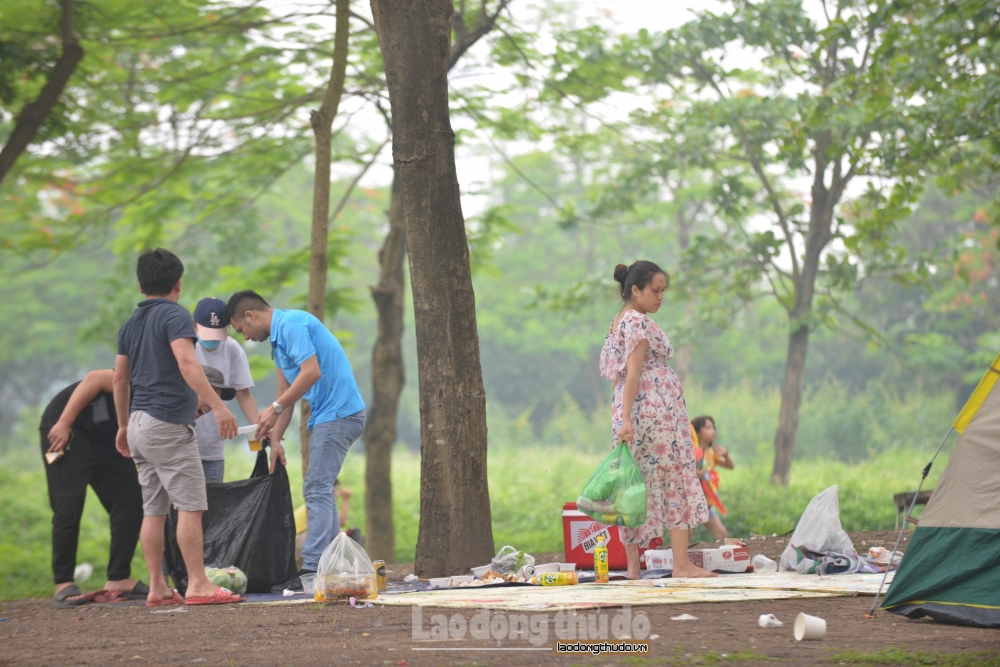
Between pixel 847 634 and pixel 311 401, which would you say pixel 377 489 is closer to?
pixel 311 401

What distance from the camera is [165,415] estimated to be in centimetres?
531

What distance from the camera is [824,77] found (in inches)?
487

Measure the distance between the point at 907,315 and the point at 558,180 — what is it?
13172 mm

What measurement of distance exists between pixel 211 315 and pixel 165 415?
41.6 inches

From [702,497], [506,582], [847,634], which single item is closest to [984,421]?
[847,634]

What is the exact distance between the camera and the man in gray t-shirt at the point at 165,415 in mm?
5281

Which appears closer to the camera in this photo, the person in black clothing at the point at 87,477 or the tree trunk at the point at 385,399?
the person in black clothing at the point at 87,477

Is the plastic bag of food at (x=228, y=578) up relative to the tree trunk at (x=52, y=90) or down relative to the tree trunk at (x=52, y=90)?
down

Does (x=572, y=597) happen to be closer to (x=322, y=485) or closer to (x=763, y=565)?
(x=322, y=485)

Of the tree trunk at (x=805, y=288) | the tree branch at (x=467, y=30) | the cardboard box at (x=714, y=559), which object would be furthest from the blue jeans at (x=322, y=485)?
the tree trunk at (x=805, y=288)

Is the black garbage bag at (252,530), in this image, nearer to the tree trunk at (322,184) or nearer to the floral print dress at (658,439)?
the tree trunk at (322,184)

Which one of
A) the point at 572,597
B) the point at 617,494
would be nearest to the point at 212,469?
the point at 617,494

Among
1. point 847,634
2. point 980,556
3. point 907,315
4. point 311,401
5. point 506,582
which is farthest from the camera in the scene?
point 907,315

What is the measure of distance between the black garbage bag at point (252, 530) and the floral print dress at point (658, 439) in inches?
81.8
